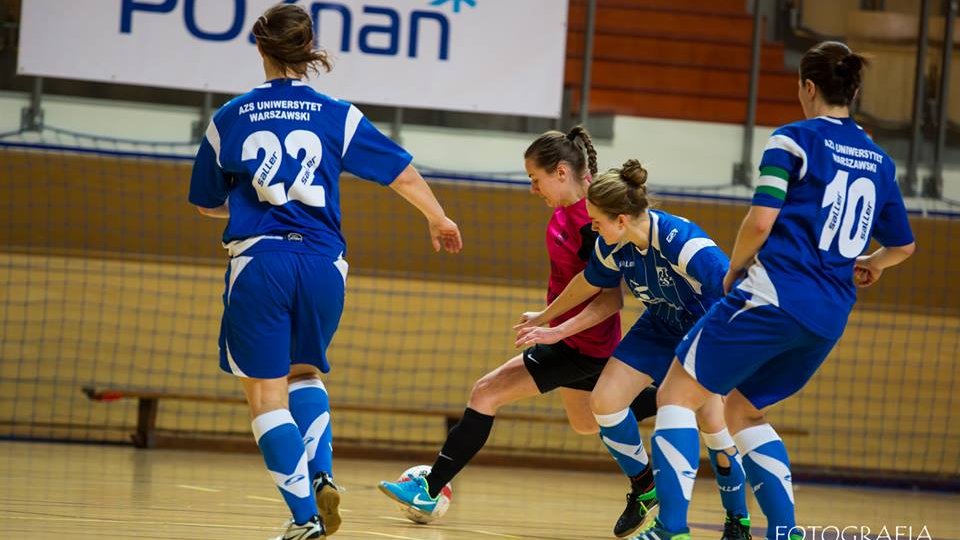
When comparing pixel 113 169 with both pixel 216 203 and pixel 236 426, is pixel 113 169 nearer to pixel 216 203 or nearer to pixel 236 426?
pixel 236 426

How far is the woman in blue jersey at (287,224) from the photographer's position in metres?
3.67

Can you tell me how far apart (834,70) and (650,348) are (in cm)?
120

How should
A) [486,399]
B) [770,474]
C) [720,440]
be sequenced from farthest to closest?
[486,399]
[720,440]
[770,474]

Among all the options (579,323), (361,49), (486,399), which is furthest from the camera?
(361,49)

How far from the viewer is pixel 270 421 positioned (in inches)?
146

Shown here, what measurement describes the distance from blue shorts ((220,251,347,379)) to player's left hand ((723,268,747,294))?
3.80 feet

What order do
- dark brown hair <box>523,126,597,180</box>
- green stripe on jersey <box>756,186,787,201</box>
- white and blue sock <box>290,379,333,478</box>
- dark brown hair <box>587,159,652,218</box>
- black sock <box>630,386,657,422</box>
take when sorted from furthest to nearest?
black sock <box>630,386,657,422</box> → dark brown hair <box>523,126,597,180</box> → dark brown hair <box>587,159,652,218</box> → white and blue sock <box>290,379,333,478</box> → green stripe on jersey <box>756,186,787,201</box>

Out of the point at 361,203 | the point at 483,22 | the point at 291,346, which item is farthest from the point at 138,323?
the point at 291,346

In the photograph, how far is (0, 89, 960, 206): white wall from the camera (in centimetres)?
847

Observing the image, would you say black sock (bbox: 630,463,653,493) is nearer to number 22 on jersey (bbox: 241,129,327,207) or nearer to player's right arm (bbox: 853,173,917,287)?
player's right arm (bbox: 853,173,917,287)

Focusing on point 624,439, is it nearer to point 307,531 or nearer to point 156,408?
point 307,531

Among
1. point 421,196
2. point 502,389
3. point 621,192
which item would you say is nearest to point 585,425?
point 502,389

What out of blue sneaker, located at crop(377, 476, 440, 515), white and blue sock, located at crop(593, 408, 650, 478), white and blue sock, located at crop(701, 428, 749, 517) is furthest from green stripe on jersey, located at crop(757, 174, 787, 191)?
blue sneaker, located at crop(377, 476, 440, 515)

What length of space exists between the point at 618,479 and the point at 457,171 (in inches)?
94.9
